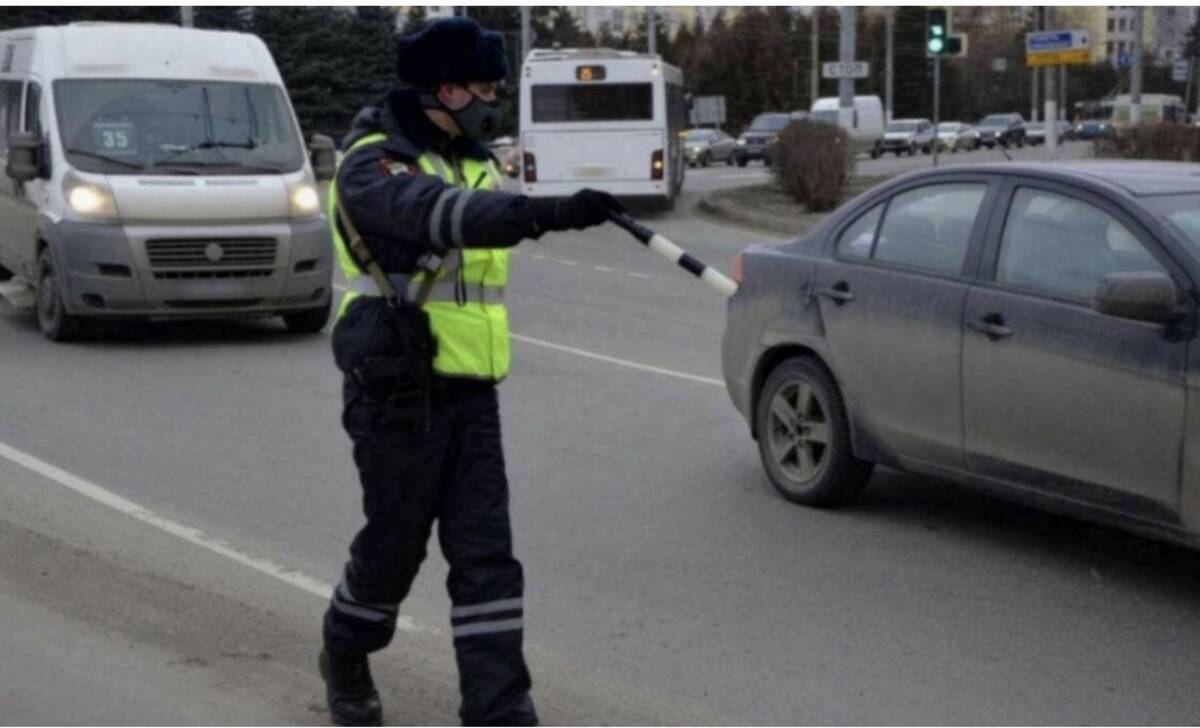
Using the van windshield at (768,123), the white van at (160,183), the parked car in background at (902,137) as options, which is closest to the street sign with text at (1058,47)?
the white van at (160,183)

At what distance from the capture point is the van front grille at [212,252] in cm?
1384

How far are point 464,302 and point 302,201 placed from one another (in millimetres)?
9579

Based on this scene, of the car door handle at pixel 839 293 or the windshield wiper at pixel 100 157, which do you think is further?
the windshield wiper at pixel 100 157

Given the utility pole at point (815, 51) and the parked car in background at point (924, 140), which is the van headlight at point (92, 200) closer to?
the parked car in background at point (924, 140)

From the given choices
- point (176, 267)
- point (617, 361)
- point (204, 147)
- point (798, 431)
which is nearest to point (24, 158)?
point (204, 147)

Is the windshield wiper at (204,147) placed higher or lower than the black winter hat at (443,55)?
lower

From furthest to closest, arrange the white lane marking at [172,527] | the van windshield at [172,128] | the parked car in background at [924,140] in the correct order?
the parked car in background at [924,140]
the van windshield at [172,128]
the white lane marking at [172,527]

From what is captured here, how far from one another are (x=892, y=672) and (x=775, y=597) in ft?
3.34

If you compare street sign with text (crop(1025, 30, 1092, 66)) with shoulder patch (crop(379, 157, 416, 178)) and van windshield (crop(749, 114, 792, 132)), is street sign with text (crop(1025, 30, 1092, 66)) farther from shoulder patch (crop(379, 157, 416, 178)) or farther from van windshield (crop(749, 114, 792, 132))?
shoulder patch (crop(379, 157, 416, 178))

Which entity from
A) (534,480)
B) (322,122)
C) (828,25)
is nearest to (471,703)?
(534,480)

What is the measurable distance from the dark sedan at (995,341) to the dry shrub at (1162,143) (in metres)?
16.6

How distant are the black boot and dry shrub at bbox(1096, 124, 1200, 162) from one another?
791 inches

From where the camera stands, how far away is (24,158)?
1416cm

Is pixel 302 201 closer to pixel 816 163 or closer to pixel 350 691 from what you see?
pixel 350 691
